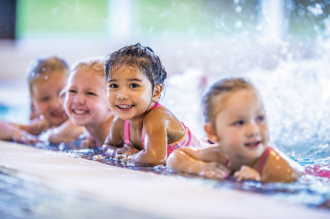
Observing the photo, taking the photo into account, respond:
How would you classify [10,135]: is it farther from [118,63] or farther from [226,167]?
[226,167]

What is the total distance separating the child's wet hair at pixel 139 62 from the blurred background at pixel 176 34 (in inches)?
96.4

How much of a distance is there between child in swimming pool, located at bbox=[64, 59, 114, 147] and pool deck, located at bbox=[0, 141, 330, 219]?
3.51 ft

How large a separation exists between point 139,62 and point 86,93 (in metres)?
0.68

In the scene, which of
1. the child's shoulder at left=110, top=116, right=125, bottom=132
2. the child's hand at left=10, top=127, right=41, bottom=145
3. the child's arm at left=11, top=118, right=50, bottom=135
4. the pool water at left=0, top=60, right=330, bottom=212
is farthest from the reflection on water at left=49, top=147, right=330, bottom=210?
the child's arm at left=11, top=118, right=50, bottom=135

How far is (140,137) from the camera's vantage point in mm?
2287

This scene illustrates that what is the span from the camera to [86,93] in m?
2.64

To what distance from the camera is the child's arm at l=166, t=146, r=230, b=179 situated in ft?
5.10

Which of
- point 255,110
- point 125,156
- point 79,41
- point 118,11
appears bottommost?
point 125,156

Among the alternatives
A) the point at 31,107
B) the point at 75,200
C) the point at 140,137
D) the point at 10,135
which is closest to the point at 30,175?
the point at 75,200

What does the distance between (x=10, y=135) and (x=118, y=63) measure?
140 cm

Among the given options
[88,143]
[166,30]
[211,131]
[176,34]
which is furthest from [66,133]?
[166,30]

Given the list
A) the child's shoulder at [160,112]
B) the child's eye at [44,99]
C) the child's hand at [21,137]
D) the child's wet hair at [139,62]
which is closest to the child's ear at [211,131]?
the child's shoulder at [160,112]

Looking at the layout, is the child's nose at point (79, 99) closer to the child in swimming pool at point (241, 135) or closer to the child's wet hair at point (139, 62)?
the child's wet hair at point (139, 62)

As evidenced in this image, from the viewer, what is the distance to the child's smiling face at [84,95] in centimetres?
262
